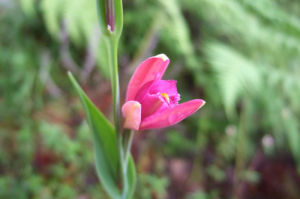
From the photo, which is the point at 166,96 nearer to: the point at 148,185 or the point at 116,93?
the point at 116,93

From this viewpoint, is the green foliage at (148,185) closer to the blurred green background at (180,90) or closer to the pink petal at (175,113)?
the blurred green background at (180,90)

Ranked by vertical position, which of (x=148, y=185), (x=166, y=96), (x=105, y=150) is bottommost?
(x=148, y=185)

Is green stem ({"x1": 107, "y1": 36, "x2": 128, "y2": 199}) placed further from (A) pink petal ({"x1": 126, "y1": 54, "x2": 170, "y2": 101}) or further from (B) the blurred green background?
(B) the blurred green background

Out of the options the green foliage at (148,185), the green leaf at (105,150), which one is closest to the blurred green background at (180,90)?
the green foliage at (148,185)

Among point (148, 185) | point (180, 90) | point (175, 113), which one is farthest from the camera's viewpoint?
point (180, 90)

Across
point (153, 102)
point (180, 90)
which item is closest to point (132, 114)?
point (153, 102)

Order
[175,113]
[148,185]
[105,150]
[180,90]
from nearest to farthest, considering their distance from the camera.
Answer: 1. [175,113]
2. [105,150]
3. [148,185]
4. [180,90]

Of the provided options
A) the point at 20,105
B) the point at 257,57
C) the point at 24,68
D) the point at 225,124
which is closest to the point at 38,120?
the point at 20,105

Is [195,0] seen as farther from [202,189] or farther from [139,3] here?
[202,189]
